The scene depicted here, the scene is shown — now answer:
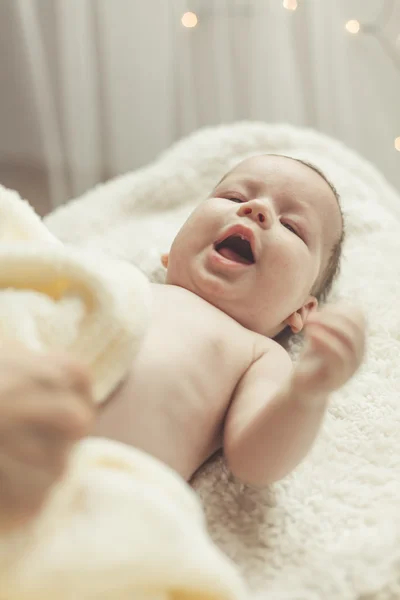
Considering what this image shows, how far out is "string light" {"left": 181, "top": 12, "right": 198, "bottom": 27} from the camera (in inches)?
68.6

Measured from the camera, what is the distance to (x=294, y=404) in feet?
2.19

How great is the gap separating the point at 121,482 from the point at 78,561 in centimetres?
8

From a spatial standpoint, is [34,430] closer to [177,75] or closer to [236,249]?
[236,249]

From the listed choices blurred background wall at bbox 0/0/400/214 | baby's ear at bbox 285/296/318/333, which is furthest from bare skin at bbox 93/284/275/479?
blurred background wall at bbox 0/0/400/214

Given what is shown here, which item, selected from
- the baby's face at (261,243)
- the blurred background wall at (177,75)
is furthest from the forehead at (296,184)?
the blurred background wall at (177,75)

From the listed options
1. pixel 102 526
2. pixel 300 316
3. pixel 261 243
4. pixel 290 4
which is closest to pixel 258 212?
pixel 261 243

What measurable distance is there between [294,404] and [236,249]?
354 millimetres

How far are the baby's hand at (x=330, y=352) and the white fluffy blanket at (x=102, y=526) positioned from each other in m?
0.16

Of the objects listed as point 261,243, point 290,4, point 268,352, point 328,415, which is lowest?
point 328,415

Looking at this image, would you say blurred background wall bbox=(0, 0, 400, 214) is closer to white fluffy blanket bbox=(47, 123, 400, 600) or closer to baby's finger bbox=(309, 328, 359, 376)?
white fluffy blanket bbox=(47, 123, 400, 600)

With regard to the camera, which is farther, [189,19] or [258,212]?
[189,19]

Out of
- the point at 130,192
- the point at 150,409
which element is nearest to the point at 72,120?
the point at 130,192

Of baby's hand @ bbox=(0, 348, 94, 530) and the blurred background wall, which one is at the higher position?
baby's hand @ bbox=(0, 348, 94, 530)

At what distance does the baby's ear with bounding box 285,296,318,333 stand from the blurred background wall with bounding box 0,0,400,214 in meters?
0.91
